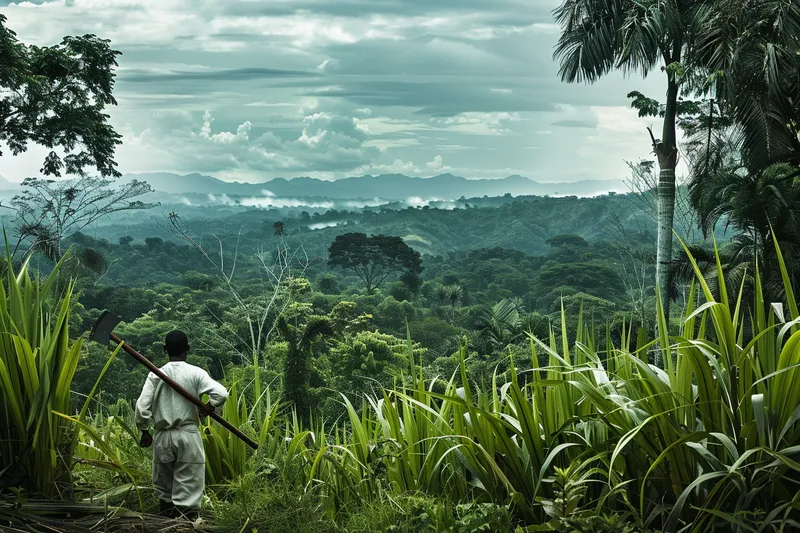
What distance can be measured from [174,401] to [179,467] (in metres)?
0.32

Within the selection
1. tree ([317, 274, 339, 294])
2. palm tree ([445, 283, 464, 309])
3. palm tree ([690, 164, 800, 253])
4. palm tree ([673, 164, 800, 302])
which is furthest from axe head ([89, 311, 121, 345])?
tree ([317, 274, 339, 294])

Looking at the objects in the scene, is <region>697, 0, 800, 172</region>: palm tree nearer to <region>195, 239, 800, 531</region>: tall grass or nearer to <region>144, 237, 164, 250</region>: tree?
<region>195, 239, 800, 531</region>: tall grass

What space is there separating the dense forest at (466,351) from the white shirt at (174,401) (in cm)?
27

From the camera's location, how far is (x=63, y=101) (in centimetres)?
2622

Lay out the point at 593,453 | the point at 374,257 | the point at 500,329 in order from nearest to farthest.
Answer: the point at 593,453 < the point at 500,329 < the point at 374,257

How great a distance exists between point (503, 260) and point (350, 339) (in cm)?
2906

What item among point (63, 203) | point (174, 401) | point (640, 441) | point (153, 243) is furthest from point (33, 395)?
point (153, 243)

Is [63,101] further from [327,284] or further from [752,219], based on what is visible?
[327,284]

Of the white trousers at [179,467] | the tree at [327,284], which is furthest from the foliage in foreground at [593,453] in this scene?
the tree at [327,284]

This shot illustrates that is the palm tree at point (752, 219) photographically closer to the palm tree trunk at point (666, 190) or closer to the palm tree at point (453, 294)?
the palm tree trunk at point (666, 190)

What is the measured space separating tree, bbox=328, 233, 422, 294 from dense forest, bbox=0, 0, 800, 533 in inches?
7.5

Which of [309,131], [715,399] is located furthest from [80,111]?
[309,131]

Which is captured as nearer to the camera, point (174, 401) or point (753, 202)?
point (174, 401)

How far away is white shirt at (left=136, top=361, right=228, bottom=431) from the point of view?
4098 mm
